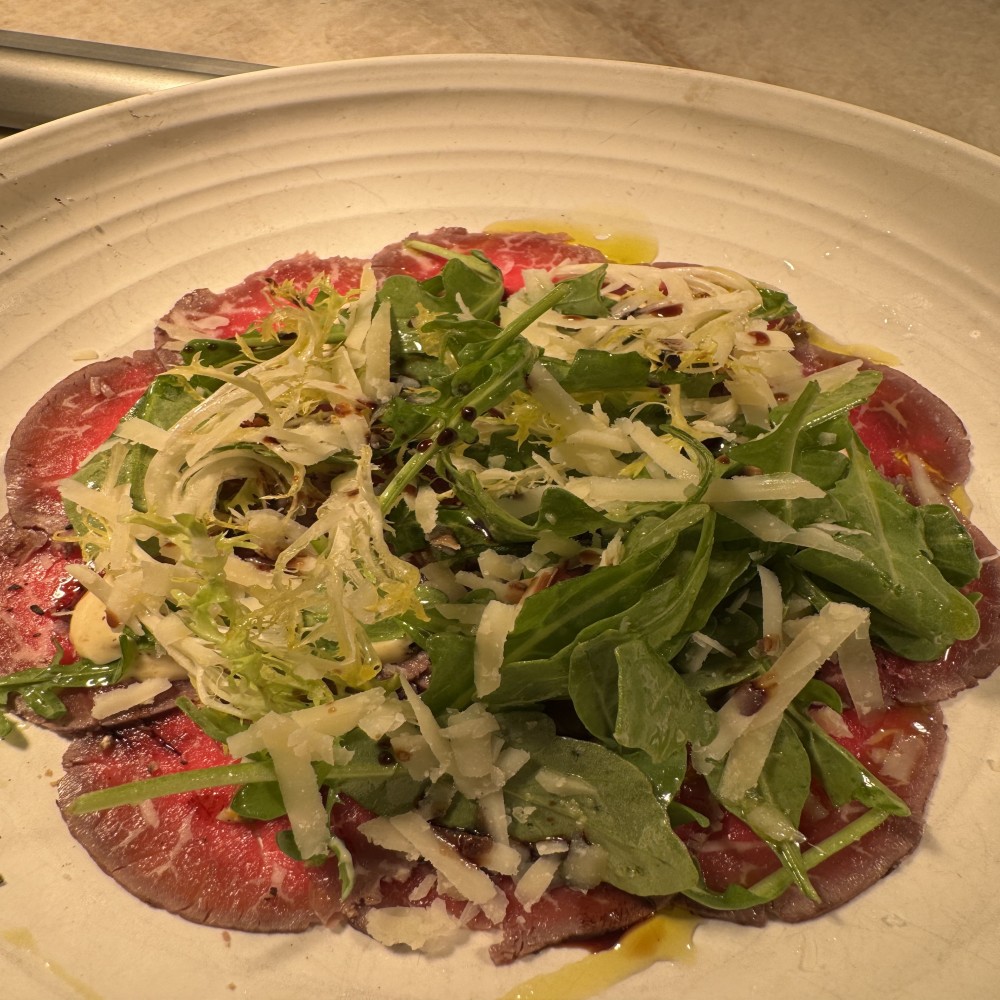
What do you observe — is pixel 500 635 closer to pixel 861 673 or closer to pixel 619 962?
pixel 619 962

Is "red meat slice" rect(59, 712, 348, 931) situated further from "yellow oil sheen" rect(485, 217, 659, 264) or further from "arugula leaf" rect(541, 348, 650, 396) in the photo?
"yellow oil sheen" rect(485, 217, 659, 264)

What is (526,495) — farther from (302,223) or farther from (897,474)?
(302,223)

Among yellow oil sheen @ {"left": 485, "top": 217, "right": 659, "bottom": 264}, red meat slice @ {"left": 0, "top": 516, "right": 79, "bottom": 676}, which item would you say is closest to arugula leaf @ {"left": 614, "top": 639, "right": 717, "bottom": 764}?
red meat slice @ {"left": 0, "top": 516, "right": 79, "bottom": 676}

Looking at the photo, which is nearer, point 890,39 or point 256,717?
point 256,717

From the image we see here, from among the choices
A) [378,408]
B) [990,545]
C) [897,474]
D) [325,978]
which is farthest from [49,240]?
[990,545]

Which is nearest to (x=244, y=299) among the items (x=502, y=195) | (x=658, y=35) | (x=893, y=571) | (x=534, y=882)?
(x=502, y=195)
